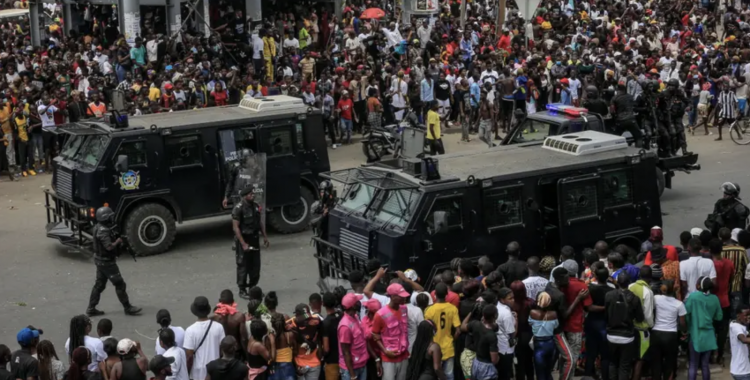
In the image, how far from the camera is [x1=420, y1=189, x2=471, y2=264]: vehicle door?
14891mm

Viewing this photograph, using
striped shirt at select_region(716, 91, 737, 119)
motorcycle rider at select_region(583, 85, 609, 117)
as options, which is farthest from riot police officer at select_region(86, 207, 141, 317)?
striped shirt at select_region(716, 91, 737, 119)

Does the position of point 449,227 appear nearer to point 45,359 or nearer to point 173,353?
point 173,353

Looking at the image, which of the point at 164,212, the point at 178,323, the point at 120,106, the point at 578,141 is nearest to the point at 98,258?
the point at 178,323

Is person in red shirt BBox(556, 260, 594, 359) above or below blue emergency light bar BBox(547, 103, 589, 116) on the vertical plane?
below

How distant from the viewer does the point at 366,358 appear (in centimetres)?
1241

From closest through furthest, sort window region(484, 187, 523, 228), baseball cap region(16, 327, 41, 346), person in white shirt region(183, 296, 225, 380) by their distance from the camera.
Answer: baseball cap region(16, 327, 41, 346)
person in white shirt region(183, 296, 225, 380)
window region(484, 187, 523, 228)

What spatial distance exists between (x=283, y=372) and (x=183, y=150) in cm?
764

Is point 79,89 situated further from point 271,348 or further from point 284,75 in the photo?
point 271,348

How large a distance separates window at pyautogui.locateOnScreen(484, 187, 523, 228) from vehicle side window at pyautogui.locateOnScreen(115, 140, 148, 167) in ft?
19.8

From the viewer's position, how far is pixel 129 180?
18.7 m

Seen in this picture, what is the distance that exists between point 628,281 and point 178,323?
6.07 m

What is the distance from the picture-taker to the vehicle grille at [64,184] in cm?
1875

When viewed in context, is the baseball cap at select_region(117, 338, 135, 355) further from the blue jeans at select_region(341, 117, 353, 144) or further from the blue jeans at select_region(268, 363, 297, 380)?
the blue jeans at select_region(341, 117, 353, 144)

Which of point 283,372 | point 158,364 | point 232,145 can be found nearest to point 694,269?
point 283,372
